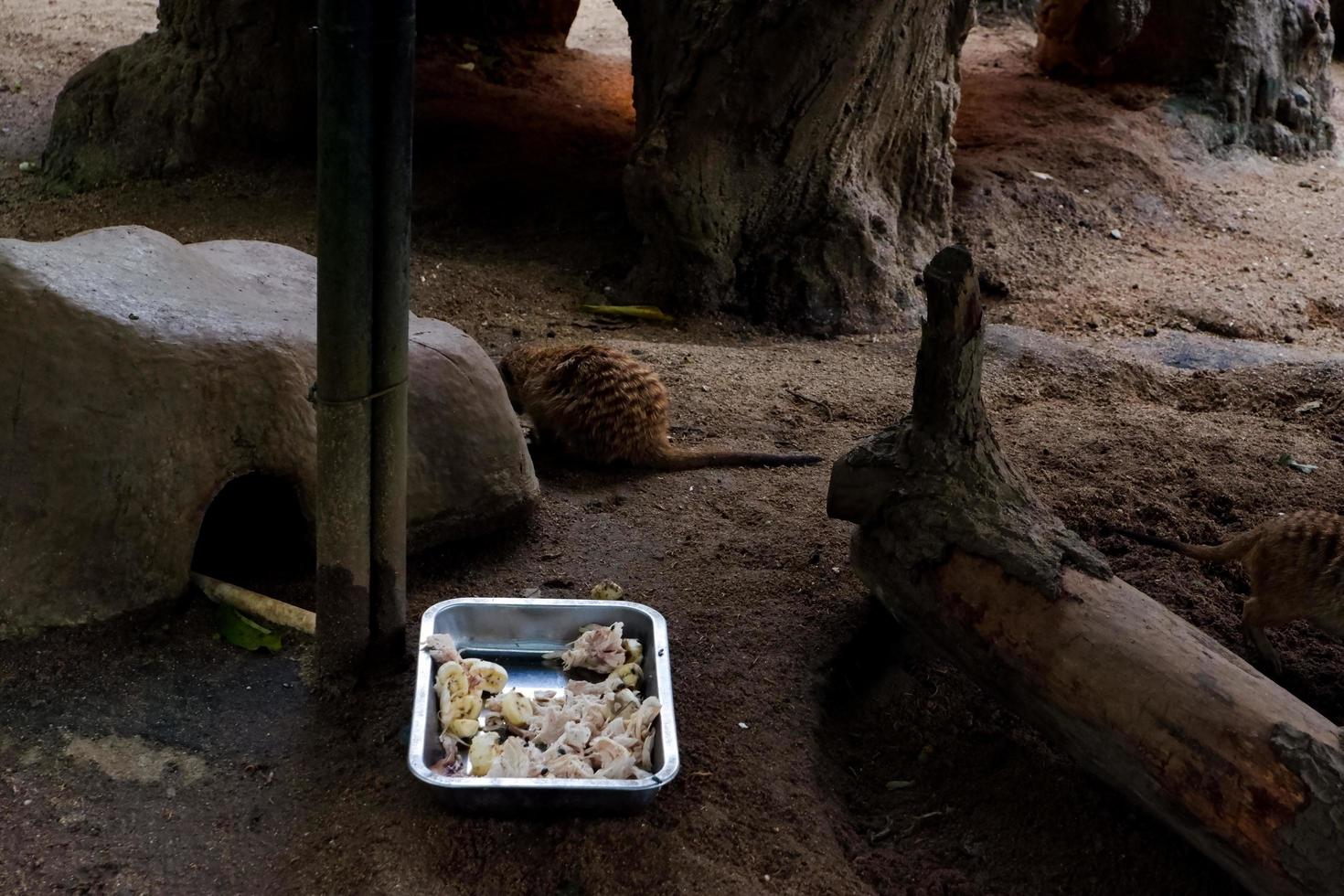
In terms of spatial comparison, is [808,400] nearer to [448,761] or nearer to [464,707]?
[464,707]

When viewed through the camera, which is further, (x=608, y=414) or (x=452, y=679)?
(x=608, y=414)

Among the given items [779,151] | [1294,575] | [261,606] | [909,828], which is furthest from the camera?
[779,151]

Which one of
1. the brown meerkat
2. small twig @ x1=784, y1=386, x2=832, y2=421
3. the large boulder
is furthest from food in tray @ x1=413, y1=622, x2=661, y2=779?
small twig @ x1=784, y1=386, x2=832, y2=421

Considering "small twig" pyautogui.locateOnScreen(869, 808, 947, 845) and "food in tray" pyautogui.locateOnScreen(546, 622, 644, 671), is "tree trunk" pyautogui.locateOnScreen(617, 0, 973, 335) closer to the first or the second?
"food in tray" pyautogui.locateOnScreen(546, 622, 644, 671)

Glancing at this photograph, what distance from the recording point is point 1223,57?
8.43 meters

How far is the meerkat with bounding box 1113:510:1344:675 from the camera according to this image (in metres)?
2.79

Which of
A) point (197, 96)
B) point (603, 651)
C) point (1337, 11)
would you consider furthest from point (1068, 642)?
point (1337, 11)

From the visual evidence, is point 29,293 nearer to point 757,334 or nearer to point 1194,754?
point 1194,754

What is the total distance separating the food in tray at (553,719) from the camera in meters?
2.18

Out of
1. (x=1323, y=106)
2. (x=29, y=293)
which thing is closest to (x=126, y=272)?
(x=29, y=293)

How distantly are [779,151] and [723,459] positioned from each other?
7.13ft

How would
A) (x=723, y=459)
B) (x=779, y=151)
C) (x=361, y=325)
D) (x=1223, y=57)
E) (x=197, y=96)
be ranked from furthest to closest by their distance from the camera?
(x=1223, y=57), (x=197, y=96), (x=779, y=151), (x=723, y=459), (x=361, y=325)

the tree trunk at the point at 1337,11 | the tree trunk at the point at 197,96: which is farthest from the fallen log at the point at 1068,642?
the tree trunk at the point at 1337,11

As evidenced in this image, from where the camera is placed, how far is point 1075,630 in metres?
2.29
